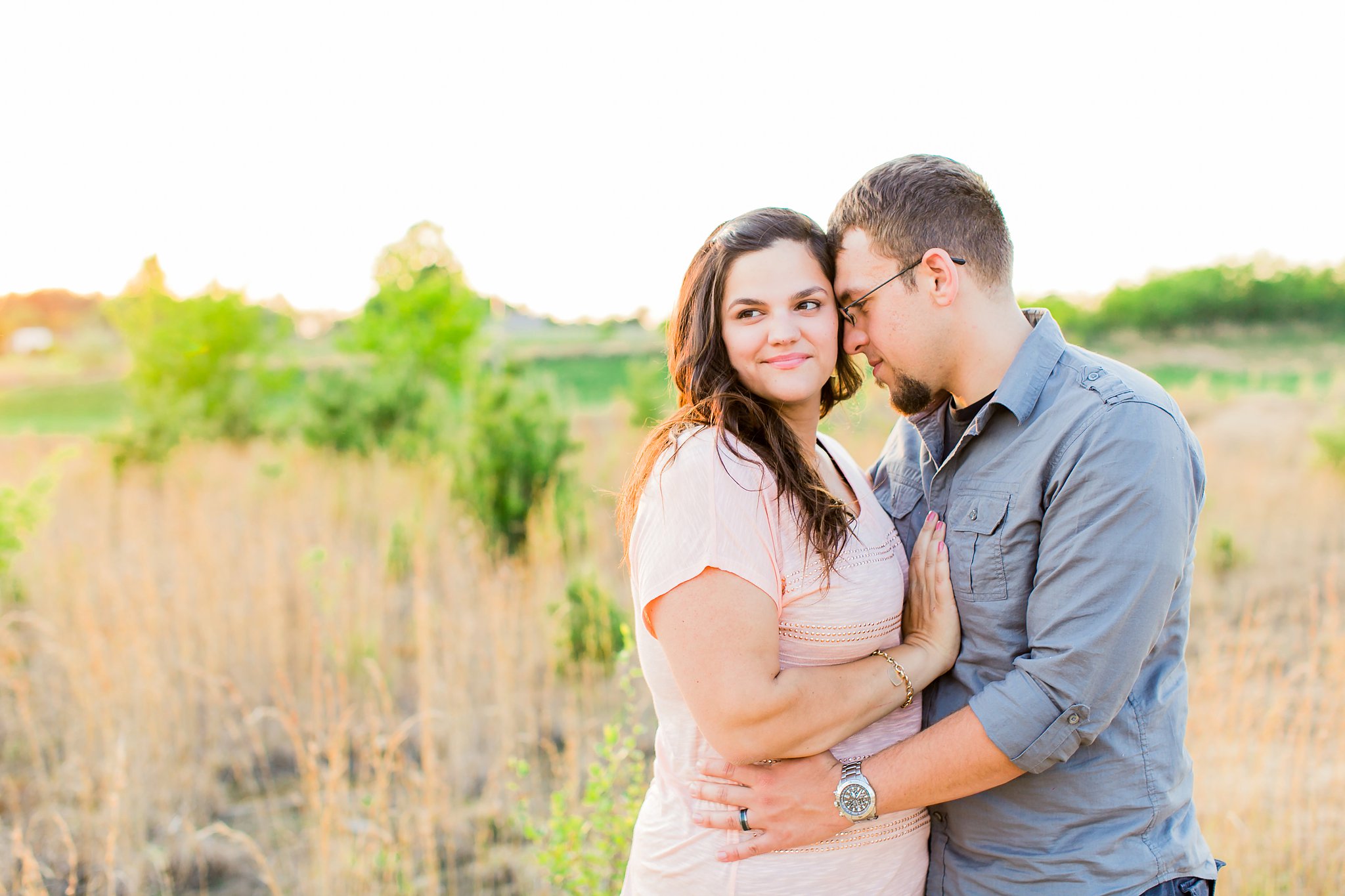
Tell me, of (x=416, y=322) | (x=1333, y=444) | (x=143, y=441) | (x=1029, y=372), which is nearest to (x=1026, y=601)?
(x=1029, y=372)

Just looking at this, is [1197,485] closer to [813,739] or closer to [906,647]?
[906,647]

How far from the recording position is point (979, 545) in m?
1.85

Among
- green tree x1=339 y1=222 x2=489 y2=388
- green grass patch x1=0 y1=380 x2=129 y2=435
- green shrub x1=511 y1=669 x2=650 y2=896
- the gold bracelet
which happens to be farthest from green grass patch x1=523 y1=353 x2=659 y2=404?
the gold bracelet

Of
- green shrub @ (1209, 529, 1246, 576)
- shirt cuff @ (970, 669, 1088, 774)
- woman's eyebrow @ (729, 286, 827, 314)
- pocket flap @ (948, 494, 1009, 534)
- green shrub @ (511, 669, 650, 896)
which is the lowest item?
green shrub @ (1209, 529, 1246, 576)

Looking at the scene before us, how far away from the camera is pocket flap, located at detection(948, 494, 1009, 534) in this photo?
1810 millimetres

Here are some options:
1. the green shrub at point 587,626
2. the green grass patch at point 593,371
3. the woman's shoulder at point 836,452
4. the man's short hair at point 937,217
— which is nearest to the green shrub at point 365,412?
the green shrub at point 587,626

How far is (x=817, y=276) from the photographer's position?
201 cm

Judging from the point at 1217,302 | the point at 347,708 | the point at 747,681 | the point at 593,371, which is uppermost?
the point at 1217,302

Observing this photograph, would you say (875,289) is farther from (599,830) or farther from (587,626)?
(587,626)

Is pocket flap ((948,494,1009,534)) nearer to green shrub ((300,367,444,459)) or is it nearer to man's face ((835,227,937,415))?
man's face ((835,227,937,415))

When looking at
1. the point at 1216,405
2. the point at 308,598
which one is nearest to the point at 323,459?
the point at 308,598

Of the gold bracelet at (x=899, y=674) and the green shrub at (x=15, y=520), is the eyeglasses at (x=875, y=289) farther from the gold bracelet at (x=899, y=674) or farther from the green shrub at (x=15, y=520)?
the green shrub at (x=15, y=520)

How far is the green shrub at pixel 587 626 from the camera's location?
4.76m

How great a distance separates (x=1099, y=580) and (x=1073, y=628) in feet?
0.33
